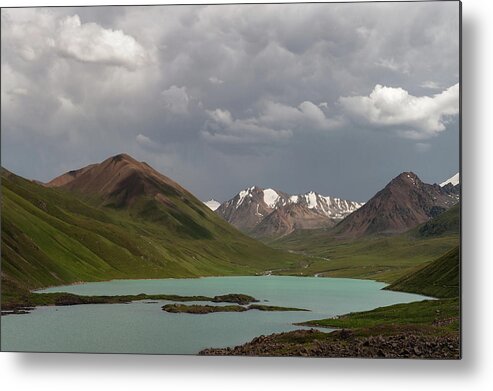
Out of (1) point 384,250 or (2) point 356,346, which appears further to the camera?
(1) point 384,250

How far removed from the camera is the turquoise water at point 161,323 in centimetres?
1917

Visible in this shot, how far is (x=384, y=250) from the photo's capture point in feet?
161

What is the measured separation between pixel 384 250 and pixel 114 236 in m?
24.2

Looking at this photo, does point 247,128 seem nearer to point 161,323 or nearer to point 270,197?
point 270,197

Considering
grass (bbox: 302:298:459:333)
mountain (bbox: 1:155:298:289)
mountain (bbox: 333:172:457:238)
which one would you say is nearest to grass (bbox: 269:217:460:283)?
mountain (bbox: 333:172:457:238)

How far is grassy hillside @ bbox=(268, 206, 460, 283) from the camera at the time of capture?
70.3ft

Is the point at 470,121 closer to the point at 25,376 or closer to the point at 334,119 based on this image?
the point at 334,119

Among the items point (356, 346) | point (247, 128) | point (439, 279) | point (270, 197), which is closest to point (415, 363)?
point (356, 346)

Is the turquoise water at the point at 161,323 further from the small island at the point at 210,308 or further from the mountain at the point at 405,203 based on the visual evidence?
the mountain at the point at 405,203

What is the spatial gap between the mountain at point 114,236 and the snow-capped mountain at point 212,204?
50cm

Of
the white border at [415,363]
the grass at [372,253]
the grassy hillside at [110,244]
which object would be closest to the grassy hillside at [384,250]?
the grass at [372,253]

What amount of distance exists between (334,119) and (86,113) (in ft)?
32.1

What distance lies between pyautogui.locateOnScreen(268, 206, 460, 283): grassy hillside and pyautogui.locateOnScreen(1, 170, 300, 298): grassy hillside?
710cm

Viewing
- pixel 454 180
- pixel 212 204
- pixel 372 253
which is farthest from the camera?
pixel 372 253
